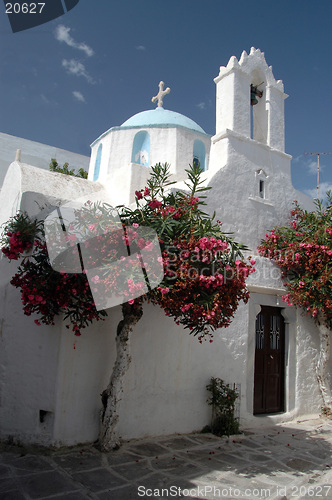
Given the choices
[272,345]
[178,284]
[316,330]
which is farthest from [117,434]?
[316,330]

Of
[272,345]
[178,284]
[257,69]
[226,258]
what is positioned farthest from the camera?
[257,69]

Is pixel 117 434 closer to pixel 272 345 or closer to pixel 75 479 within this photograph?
pixel 75 479

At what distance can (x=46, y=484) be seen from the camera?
377cm

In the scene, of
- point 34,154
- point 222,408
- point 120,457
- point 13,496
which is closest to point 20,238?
point 13,496

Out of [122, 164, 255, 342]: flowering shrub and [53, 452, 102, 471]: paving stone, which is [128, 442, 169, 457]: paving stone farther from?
[122, 164, 255, 342]: flowering shrub

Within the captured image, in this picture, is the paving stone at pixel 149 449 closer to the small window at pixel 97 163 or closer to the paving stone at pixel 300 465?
the paving stone at pixel 300 465

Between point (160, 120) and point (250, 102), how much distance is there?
8.05 feet

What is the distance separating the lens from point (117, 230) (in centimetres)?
441

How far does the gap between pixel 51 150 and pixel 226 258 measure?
47.9ft

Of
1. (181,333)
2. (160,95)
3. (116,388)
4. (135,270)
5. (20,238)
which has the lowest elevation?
(116,388)

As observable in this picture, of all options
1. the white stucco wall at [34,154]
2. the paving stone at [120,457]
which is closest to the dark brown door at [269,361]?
the paving stone at [120,457]

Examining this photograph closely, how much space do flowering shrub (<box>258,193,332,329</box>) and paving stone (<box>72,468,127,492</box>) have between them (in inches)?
169

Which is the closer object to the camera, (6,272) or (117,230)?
(117,230)

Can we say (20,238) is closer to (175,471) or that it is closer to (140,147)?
(175,471)
